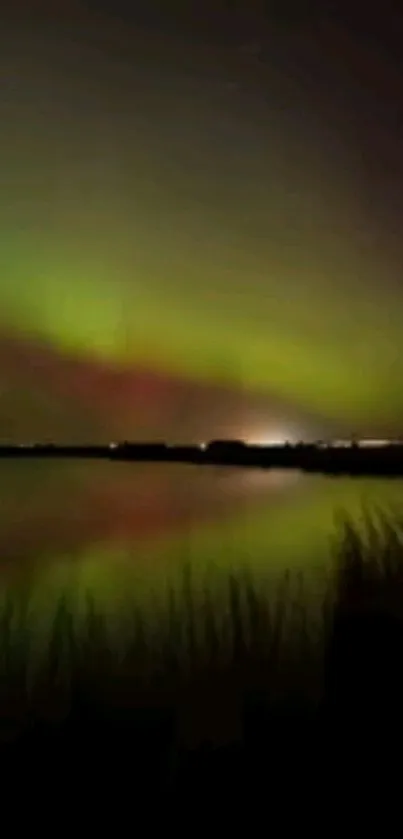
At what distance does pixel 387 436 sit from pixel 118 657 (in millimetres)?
303

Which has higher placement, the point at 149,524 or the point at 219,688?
the point at 149,524

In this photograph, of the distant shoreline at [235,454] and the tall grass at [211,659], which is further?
the distant shoreline at [235,454]

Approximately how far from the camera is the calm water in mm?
957

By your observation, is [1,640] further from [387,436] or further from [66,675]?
[387,436]

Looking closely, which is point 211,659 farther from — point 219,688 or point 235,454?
point 235,454

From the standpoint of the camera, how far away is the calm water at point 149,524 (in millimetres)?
957

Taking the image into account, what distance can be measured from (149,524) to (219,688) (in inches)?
5.7

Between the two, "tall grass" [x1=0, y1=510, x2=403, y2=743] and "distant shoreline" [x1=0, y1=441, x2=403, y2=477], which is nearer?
"tall grass" [x1=0, y1=510, x2=403, y2=743]

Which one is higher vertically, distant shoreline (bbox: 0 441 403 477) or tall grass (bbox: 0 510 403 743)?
distant shoreline (bbox: 0 441 403 477)

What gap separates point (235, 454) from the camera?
1032 mm

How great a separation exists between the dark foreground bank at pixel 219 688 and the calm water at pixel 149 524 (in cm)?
2

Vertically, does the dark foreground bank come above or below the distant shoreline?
below

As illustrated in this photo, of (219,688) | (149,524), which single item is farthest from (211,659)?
(149,524)

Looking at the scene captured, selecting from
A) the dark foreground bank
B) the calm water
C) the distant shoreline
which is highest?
the distant shoreline
